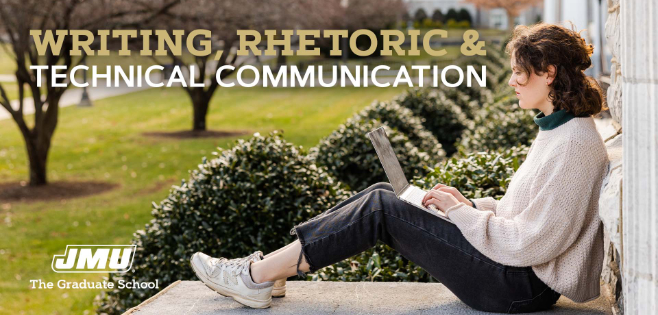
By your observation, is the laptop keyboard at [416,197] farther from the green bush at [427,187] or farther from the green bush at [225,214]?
the green bush at [225,214]

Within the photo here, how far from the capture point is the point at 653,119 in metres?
2.16

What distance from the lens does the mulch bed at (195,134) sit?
50.8 ft

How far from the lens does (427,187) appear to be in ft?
13.5

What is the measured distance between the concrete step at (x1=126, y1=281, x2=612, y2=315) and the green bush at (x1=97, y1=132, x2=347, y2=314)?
2.92 ft

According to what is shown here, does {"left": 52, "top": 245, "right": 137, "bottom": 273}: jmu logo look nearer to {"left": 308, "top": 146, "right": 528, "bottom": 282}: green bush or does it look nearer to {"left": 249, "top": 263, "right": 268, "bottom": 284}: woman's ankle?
{"left": 308, "top": 146, "right": 528, "bottom": 282}: green bush

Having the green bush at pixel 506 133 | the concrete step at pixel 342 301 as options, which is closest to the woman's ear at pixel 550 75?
the concrete step at pixel 342 301

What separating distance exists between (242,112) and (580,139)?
55.6 feet

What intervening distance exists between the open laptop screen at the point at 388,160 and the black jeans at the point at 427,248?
6cm

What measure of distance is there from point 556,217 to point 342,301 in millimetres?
989

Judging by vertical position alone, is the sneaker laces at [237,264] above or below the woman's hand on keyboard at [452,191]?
below

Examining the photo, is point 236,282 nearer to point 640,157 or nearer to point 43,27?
point 640,157

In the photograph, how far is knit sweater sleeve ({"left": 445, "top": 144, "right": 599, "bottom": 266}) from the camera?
9.09 feet

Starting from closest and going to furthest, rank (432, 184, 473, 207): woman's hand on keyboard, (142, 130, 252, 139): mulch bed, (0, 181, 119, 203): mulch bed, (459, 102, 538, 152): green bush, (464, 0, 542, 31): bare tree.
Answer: (432, 184, 473, 207): woman's hand on keyboard, (459, 102, 538, 152): green bush, (0, 181, 119, 203): mulch bed, (142, 130, 252, 139): mulch bed, (464, 0, 542, 31): bare tree

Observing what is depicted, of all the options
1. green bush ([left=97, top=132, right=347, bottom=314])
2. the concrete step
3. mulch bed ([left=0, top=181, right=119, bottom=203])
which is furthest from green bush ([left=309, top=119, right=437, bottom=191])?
mulch bed ([left=0, top=181, right=119, bottom=203])
